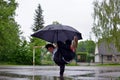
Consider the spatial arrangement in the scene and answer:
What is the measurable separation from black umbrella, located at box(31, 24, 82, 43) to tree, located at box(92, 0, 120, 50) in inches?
1767

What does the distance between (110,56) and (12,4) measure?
42.5m

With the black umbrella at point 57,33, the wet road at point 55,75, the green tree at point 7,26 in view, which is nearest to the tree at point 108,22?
the green tree at point 7,26

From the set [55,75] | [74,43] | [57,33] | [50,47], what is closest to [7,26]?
[55,75]

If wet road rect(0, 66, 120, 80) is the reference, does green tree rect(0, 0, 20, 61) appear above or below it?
above

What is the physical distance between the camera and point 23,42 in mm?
64625

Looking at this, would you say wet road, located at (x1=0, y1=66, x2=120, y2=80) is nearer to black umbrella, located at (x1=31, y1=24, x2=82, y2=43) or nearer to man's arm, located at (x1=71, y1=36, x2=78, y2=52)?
black umbrella, located at (x1=31, y1=24, x2=82, y2=43)

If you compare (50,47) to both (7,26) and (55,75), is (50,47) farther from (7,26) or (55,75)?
(7,26)

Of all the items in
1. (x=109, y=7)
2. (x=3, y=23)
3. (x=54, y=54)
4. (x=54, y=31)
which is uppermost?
(x=109, y=7)

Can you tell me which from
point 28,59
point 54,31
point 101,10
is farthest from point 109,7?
point 54,31

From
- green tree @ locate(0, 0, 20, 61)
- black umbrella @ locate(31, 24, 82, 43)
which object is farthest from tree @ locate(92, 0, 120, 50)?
black umbrella @ locate(31, 24, 82, 43)

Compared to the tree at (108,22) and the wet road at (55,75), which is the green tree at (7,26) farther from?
the wet road at (55,75)

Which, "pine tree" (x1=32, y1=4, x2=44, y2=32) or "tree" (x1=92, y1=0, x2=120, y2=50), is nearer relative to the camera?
"tree" (x1=92, y1=0, x2=120, y2=50)

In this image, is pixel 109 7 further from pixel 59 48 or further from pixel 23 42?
pixel 59 48

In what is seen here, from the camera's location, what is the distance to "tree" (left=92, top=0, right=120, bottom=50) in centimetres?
5631
